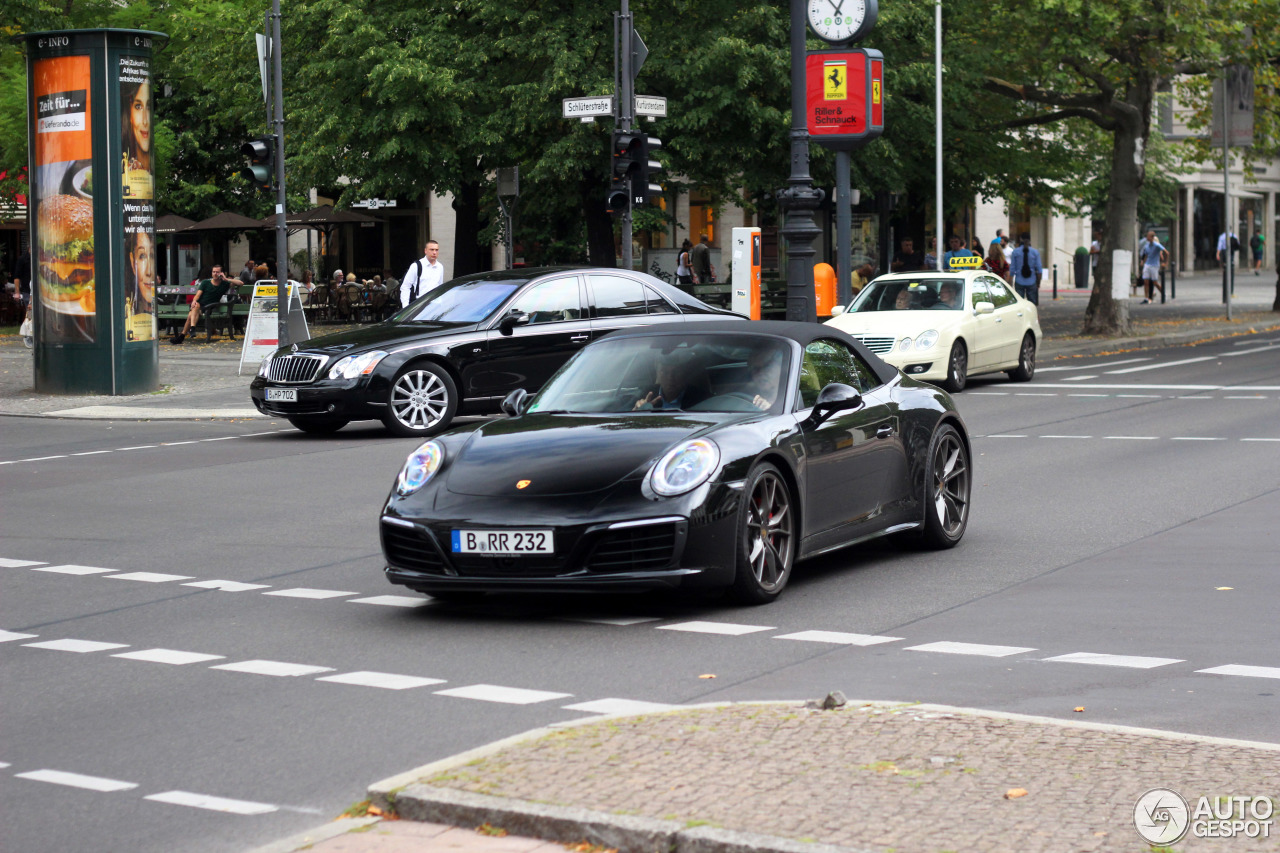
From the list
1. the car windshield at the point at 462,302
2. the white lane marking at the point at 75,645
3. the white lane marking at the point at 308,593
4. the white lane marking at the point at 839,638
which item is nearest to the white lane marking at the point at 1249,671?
the white lane marking at the point at 839,638

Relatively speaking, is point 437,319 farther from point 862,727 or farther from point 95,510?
point 862,727

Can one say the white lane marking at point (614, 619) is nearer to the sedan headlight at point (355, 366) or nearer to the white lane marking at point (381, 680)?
the white lane marking at point (381, 680)

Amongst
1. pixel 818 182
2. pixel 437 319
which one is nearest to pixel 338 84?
pixel 818 182

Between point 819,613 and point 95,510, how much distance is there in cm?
633

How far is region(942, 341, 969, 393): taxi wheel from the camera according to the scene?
71.3 ft

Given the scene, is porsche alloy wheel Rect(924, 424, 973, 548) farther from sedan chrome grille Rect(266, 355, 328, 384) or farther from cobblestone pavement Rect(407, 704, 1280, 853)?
sedan chrome grille Rect(266, 355, 328, 384)

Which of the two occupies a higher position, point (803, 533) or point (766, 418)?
point (766, 418)

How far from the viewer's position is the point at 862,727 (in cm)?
562

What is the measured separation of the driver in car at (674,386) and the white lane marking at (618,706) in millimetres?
2771

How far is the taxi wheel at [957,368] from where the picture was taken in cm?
2172

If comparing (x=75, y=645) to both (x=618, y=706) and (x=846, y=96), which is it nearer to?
(x=618, y=706)

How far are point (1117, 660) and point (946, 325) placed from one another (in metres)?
14.9

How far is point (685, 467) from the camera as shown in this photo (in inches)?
318

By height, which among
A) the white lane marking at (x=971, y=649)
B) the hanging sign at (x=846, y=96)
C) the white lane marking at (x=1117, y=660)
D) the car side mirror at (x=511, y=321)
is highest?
the hanging sign at (x=846, y=96)
